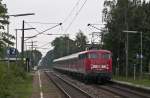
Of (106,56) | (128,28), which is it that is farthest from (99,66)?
(128,28)

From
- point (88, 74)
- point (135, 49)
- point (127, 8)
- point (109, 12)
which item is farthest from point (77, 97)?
point (109, 12)

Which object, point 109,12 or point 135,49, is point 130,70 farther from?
point 109,12

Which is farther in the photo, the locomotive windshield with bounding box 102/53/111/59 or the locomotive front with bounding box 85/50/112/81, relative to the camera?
the locomotive windshield with bounding box 102/53/111/59

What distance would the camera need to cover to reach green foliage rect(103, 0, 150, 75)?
70625mm

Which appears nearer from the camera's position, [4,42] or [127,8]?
[4,42]

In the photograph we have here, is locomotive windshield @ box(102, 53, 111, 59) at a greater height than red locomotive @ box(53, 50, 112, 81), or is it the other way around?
locomotive windshield @ box(102, 53, 111, 59)

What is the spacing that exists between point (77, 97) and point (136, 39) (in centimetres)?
4065

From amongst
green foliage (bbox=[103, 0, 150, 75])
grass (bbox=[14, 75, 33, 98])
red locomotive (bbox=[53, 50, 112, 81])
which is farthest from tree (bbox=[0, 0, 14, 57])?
green foliage (bbox=[103, 0, 150, 75])

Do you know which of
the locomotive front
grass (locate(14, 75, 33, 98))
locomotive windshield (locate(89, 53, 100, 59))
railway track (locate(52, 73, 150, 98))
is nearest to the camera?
railway track (locate(52, 73, 150, 98))

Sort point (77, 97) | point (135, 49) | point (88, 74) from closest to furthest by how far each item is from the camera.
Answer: point (77, 97) → point (88, 74) → point (135, 49)

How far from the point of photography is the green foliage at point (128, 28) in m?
70.6

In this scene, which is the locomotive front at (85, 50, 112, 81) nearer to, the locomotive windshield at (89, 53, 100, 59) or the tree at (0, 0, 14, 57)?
the locomotive windshield at (89, 53, 100, 59)

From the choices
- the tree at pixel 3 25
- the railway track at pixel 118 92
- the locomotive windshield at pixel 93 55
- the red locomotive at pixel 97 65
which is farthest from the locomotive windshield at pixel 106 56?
the tree at pixel 3 25

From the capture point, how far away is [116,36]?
72188 millimetres
